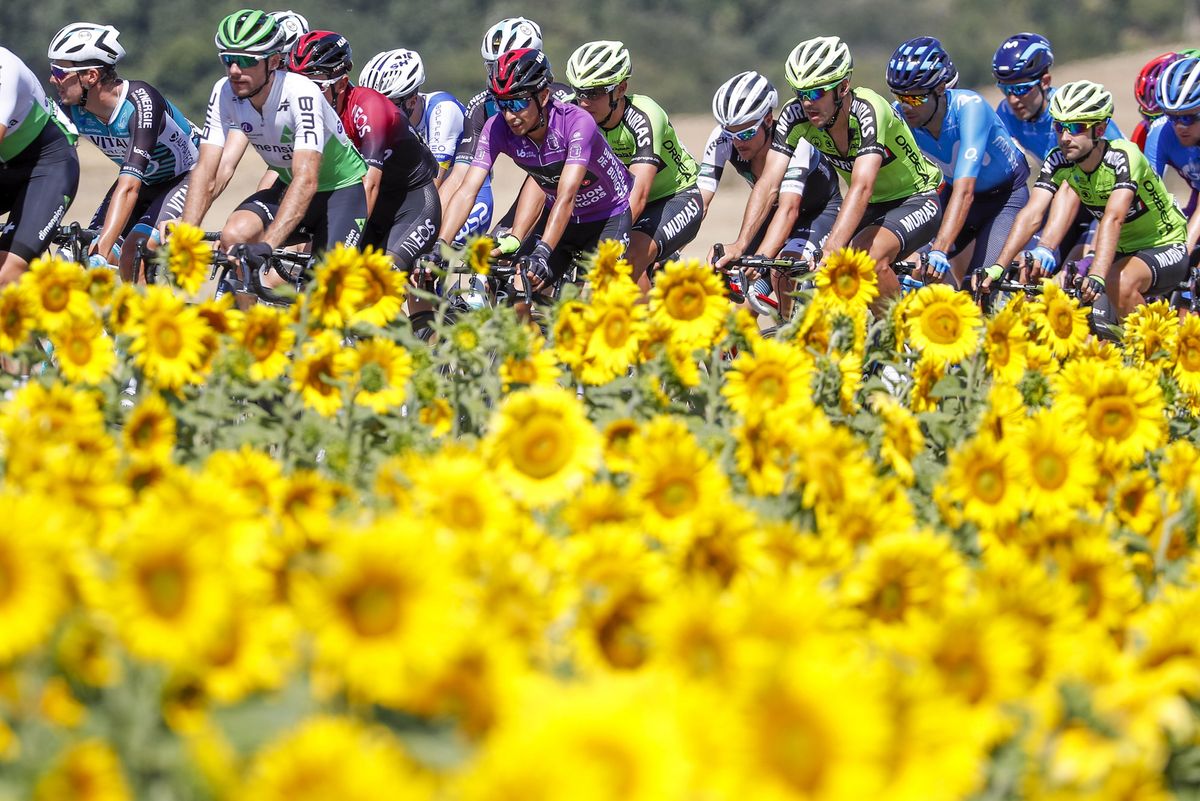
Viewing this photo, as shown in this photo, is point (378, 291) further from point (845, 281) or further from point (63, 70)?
point (63, 70)

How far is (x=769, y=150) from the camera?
409 inches

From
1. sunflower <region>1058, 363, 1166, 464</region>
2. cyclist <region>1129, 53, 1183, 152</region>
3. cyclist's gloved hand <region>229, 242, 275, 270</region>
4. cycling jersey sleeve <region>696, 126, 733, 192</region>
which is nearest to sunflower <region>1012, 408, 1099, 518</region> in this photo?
sunflower <region>1058, 363, 1166, 464</region>

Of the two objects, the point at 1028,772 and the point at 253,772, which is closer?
the point at 253,772

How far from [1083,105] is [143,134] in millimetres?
5783

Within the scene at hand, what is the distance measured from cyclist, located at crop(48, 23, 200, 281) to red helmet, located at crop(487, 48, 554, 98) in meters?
2.19

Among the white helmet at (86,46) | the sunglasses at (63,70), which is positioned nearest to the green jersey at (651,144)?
the white helmet at (86,46)

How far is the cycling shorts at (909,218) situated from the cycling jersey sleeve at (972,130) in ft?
0.95

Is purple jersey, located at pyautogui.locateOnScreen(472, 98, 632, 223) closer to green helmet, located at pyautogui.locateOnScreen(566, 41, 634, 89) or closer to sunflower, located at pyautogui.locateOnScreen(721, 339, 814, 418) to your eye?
green helmet, located at pyautogui.locateOnScreen(566, 41, 634, 89)

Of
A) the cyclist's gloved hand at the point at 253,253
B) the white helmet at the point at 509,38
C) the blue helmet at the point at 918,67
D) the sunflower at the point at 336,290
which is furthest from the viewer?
the white helmet at the point at 509,38

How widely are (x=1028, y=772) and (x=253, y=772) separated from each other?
1147mm

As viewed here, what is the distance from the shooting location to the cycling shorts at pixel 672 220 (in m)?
10.6

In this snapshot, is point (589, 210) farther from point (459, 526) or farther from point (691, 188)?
point (459, 526)

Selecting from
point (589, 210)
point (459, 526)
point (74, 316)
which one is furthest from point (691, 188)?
point (459, 526)

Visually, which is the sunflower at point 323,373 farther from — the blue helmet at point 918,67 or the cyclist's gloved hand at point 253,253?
the blue helmet at point 918,67
